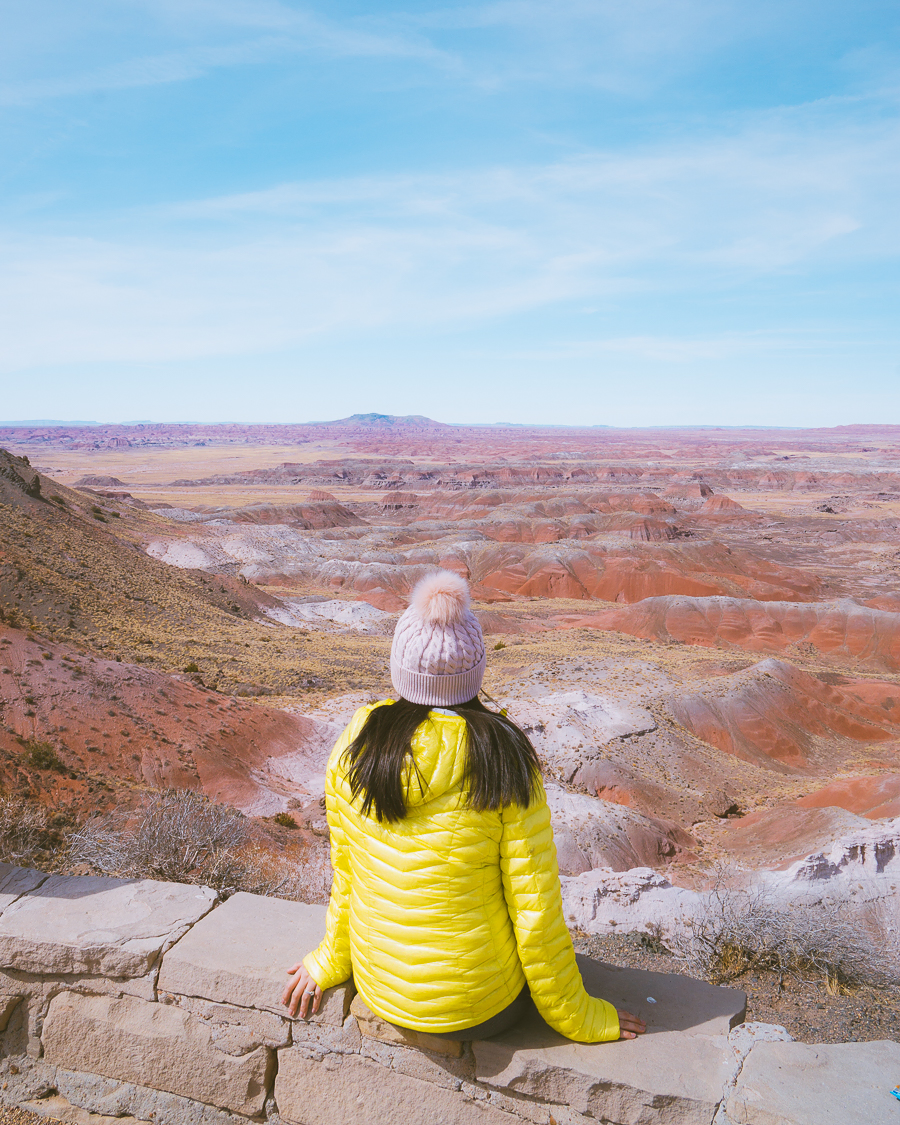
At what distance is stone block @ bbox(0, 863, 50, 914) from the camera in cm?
399

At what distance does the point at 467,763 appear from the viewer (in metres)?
2.43

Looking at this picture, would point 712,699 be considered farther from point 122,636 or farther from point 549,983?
point 549,983

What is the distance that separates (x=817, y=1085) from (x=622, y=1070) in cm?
75

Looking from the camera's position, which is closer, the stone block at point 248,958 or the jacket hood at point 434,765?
the jacket hood at point 434,765

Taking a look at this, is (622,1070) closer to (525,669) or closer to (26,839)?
(26,839)

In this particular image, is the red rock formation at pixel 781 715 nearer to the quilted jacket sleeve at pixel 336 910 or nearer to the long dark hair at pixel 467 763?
the quilted jacket sleeve at pixel 336 910

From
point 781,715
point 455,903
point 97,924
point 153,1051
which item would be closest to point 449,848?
point 455,903

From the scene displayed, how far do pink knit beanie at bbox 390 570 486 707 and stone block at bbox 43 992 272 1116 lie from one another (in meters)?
2.01

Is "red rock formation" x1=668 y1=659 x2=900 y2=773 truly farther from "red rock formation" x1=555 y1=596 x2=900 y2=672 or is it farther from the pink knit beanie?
the pink knit beanie

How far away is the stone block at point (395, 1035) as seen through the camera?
9.12ft

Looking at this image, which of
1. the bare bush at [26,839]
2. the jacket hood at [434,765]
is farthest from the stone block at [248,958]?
the bare bush at [26,839]

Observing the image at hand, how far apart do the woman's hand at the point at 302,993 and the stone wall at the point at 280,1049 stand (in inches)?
2.7

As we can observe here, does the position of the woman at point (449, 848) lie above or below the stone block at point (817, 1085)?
above

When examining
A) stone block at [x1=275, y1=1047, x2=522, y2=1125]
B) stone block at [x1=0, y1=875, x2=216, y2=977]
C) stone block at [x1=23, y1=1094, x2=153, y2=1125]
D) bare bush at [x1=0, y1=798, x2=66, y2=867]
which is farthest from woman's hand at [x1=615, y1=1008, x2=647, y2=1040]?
bare bush at [x1=0, y1=798, x2=66, y2=867]
